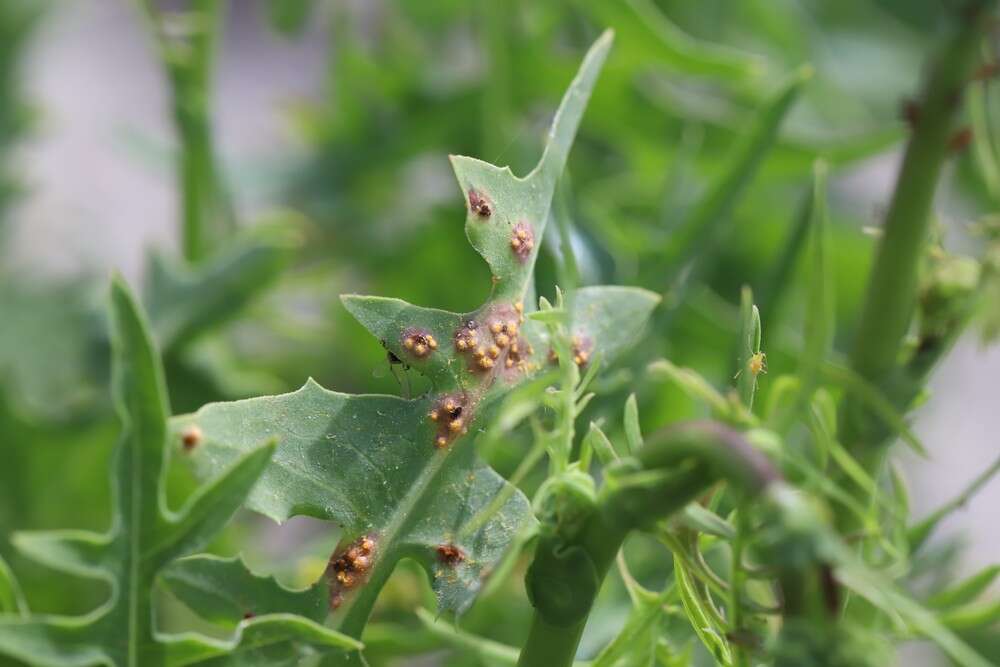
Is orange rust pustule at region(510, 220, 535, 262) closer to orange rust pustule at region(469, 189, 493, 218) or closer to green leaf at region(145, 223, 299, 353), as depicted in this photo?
orange rust pustule at region(469, 189, 493, 218)

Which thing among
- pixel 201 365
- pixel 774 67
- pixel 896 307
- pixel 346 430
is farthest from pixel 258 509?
pixel 774 67

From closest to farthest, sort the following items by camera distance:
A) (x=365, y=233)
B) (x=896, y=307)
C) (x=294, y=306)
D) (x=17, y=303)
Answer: (x=896, y=307), (x=17, y=303), (x=365, y=233), (x=294, y=306)

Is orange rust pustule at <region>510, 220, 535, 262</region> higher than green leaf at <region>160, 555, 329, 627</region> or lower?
higher

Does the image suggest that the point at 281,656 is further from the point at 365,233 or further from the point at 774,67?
the point at 774,67

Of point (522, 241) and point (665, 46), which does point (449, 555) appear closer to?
point (522, 241)

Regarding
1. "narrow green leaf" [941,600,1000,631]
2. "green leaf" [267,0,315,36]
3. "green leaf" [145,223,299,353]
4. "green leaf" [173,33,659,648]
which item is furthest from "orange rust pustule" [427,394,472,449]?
"green leaf" [267,0,315,36]

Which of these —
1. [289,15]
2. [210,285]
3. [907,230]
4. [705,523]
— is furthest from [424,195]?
[705,523]

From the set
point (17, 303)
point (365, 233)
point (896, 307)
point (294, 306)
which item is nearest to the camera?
point (896, 307)
